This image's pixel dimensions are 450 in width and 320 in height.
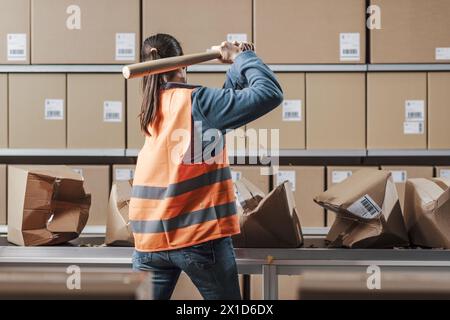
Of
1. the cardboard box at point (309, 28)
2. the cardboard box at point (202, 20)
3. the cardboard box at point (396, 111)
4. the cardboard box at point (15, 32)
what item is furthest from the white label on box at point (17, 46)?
the cardboard box at point (396, 111)

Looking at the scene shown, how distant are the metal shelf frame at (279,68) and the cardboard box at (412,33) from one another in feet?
0.09

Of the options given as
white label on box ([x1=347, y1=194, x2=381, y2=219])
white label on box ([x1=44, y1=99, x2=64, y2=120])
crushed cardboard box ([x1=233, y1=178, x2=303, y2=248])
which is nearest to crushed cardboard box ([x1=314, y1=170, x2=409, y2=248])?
white label on box ([x1=347, y1=194, x2=381, y2=219])

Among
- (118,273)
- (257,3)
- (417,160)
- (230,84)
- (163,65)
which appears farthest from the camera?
(417,160)

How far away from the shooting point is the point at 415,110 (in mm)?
2561

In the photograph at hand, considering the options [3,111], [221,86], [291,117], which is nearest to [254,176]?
[291,117]

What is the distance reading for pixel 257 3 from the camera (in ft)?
8.38

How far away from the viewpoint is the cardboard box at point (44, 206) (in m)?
1.74

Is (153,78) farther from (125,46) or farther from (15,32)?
(15,32)

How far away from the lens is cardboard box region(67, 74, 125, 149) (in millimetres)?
2609

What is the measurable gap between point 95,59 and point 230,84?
125 cm

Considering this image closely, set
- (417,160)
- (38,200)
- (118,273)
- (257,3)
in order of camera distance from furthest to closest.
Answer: (417,160) < (257,3) < (38,200) < (118,273)

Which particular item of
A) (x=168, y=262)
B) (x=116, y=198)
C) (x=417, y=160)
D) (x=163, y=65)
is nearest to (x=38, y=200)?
(x=116, y=198)

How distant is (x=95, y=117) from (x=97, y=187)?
1.08ft
